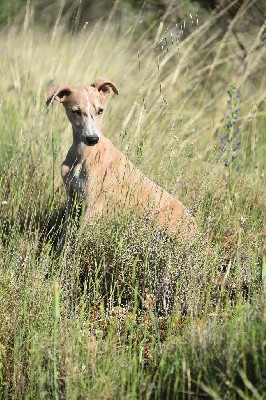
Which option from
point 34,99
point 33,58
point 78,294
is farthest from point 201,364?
point 33,58

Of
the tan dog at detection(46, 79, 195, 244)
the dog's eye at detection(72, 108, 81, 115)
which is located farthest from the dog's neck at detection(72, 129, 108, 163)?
the dog's eye at detection(72, 108, 81, 115)

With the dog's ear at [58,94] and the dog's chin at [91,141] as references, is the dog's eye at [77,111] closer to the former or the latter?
the dog's ear at [58,94]

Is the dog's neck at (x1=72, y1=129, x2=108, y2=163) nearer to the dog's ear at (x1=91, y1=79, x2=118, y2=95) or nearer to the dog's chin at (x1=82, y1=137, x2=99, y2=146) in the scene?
the dog's chin at (x1=82, y1=137, x2=99, y2=146)

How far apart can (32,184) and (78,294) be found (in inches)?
50.9

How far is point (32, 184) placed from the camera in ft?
16.3

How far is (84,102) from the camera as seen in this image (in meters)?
5.14

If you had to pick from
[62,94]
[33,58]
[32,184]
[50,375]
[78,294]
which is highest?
[33,58]

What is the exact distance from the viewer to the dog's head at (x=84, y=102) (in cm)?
507

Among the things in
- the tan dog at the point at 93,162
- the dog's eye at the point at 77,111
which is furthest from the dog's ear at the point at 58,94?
the dog's eye at the point at 77,111

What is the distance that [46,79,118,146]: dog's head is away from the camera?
5074 mm

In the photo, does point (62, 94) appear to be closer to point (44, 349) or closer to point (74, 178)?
point (74, 178)

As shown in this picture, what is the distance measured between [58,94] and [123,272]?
177 cm

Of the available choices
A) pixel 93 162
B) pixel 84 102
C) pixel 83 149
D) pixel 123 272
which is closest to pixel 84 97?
pixel 84 102

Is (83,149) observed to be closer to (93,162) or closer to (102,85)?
(93,162)
